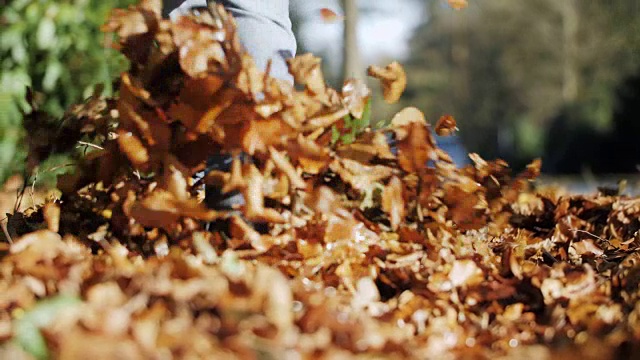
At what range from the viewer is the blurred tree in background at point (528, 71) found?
1862cm

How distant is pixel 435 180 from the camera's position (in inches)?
64.3

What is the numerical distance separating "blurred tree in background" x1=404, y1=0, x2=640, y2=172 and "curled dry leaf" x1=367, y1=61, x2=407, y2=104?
15598 mm

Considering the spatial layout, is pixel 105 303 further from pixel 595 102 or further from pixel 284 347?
pixel 595 102

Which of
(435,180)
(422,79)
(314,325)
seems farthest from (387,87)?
(422,79)

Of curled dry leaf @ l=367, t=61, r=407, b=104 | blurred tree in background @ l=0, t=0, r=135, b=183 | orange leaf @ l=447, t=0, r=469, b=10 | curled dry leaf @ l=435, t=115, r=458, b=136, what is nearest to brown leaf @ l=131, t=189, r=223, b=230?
curled dry leaf @ l=367, t=61, r=407, b=104

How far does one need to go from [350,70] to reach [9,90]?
10.2m

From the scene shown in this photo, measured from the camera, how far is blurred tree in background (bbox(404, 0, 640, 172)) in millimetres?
18625

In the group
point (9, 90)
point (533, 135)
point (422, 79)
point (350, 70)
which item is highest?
point (9, 90)

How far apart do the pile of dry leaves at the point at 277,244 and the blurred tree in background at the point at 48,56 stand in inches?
72.3

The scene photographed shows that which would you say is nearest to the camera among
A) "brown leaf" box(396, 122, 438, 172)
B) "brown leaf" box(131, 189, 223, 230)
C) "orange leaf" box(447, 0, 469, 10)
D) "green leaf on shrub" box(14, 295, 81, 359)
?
"green leaf on shrub" box(14, 295, 81, 359)

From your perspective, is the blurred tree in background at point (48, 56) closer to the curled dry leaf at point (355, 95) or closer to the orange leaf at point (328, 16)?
the orange leaf at point (328, 16)

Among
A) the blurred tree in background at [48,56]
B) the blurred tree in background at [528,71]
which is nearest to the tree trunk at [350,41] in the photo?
the blurred tree in background at [528,71]

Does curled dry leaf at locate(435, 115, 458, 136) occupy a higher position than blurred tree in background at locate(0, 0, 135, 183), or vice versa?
curled dry leaf at locate(435, 115, 458, 136)

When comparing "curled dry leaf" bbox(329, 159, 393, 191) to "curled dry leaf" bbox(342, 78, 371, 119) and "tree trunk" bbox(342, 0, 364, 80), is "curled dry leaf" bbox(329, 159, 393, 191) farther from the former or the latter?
"tree trunk" bbox(342, 0, 364, 80)
